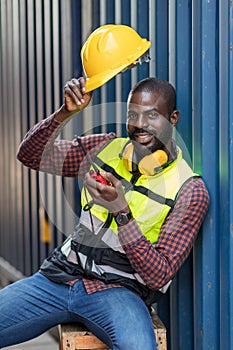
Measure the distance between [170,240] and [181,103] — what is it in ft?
2.60

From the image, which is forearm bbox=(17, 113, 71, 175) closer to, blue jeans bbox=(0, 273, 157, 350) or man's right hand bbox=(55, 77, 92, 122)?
man's right hand bbox=(55, 77, 92, 122)

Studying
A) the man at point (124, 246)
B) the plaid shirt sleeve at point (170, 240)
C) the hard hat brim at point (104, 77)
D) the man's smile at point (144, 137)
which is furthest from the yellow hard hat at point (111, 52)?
the plaid shirt sleeve at point (170, 240)

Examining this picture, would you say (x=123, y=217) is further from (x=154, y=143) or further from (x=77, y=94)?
(x=77, y=94)

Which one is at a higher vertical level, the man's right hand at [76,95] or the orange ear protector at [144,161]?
the man's right hand at [76,95]

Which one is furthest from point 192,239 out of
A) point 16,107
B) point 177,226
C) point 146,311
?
point 16,107

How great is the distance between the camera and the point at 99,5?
204 inches

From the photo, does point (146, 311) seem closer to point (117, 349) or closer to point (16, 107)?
point (117, 349)

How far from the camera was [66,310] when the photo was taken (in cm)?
367

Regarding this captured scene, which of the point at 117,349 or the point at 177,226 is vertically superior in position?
the point at 177,226

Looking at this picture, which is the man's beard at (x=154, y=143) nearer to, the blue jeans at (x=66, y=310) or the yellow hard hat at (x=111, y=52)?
the yellow hard hat at (x=111, y=52)

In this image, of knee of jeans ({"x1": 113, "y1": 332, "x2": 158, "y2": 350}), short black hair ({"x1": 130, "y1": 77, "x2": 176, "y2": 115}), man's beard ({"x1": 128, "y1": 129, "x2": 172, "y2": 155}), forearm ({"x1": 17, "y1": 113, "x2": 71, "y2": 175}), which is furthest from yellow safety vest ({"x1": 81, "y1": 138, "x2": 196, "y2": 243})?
knee of jeans ({"x1": 113, "y1": 332, "x2": 158, "y2": 350})

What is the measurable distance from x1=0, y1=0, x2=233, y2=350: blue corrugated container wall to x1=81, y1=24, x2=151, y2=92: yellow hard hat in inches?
11.9

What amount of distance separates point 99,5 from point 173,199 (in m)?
2.03

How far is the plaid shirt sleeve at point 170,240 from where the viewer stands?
3328mm
